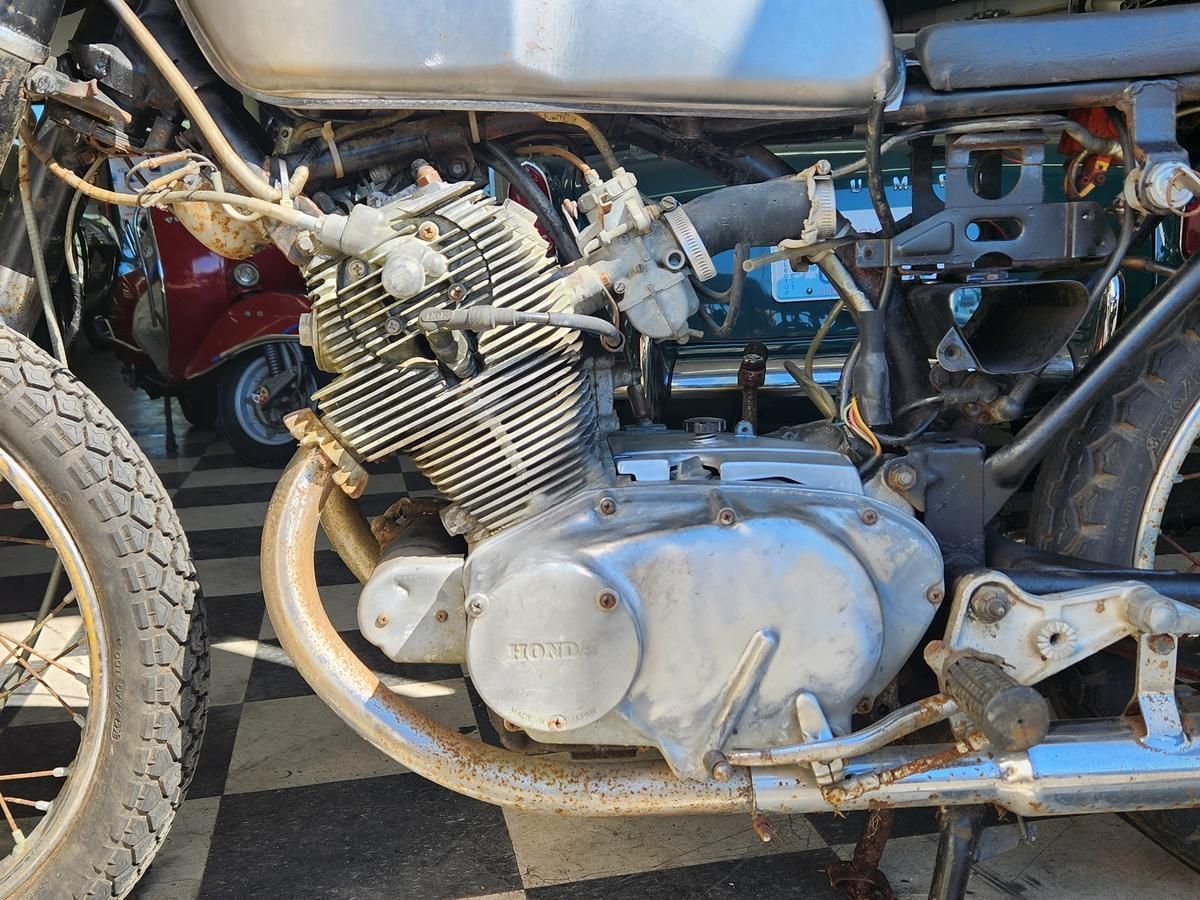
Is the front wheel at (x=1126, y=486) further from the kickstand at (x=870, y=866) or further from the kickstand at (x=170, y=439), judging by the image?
the kickstand at (x=170, y=439)

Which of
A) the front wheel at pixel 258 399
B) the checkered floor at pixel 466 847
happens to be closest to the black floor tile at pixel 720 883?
the checkered floor at pixel 466 847

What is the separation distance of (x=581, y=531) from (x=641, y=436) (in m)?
0.28

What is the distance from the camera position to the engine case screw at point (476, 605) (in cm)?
148

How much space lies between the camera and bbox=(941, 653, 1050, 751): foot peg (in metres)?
1.35

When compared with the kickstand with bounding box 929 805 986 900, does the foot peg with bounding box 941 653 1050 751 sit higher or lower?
higher

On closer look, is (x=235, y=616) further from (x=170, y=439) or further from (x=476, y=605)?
(x=170, y=439)

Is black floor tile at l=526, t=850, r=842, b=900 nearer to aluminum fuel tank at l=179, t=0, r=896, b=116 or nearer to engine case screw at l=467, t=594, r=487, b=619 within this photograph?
engine case screw at l=467, t=594, r=487, b=619

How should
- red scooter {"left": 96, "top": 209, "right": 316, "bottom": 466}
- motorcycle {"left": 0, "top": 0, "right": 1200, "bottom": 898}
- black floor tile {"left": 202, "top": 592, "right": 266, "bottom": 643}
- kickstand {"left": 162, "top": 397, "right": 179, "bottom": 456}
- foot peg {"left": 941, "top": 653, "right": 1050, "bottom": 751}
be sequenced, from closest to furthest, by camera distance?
foot peg {"left": 941, "top": 653, "right": 1050, "bottom": 751}
motorcycle {"left": 0, "top": 0, "right": 1200, "bottom": 898}
black floor tile {"left": 202, "top": 592, "right": 266, "bottom": 643}
red scooter {"left": 96, "top": 209, "right": 316, "bottom": 466}
kickstand {"left": 162, "top": 397, "right": 179, "bottom": 456}

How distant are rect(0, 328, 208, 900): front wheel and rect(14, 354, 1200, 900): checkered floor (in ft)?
0.70

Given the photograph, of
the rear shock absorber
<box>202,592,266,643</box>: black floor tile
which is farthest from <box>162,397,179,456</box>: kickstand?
<box>202,592,266,643</box>: black floor tile

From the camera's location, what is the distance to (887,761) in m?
1.50

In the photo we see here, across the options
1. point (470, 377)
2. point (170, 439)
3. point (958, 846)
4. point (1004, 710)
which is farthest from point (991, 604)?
point (170, 439)

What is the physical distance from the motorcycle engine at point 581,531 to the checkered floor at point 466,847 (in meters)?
0.36

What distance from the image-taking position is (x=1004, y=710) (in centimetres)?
136
